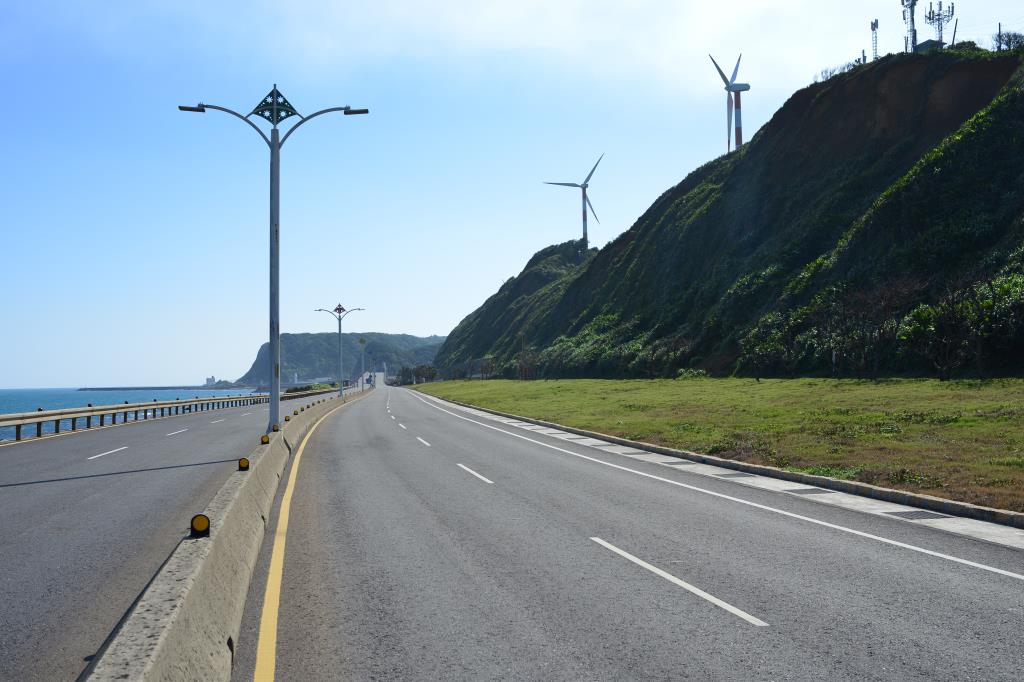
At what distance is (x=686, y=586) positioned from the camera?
23.3 ft

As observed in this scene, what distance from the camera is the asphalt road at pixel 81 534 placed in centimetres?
570

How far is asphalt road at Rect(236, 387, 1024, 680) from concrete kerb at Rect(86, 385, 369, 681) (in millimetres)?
296

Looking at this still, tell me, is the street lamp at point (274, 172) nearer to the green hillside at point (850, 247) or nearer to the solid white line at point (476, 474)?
the solid white line at point (476, 474)

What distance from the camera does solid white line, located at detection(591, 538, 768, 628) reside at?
20.2 ft

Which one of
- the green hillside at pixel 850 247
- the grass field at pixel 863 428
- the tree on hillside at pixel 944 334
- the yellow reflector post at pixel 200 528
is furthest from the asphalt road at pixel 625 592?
the green hillside at pixel 850 247

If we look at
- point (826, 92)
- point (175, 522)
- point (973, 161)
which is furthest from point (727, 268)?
point (175, 522)

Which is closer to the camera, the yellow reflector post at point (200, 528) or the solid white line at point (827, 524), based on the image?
the yellow reflector post at point (200, 528)

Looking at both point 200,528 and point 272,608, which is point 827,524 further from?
point 200,528

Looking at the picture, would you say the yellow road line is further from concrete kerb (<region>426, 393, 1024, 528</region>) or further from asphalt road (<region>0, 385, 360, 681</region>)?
concrete kerb (<region>426, 393, 1024, 528</region>)

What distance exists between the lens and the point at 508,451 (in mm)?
20016

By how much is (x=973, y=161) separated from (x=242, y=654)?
5739 centimetres

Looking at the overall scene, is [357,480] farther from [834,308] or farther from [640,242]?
[640,242]

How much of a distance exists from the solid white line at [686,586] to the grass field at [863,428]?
19.9ft

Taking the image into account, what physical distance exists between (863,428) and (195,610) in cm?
1889
